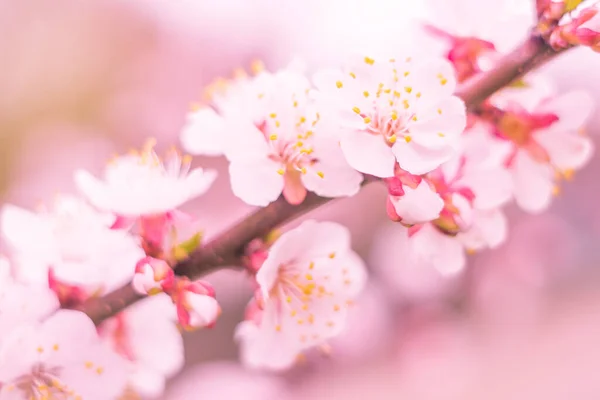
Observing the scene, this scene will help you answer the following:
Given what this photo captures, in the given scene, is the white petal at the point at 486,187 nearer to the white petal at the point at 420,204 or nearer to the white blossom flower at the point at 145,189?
the white petal at the point at 420,204

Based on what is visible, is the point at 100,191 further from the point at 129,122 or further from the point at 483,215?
the point at 129,122

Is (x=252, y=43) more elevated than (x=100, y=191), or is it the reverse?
(x=100, y=191)

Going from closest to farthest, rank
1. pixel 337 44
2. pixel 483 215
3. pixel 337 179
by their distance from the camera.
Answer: pixel 337 179
pixel 483 215
pixel 337 44

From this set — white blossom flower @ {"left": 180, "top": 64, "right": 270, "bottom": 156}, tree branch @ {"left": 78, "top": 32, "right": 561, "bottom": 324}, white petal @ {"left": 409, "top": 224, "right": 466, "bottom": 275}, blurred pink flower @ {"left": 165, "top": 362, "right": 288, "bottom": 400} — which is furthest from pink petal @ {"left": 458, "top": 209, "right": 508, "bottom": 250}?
blurred pink flower @ {"left": 165, "top": 362, "right": 288, "bottom": 400}

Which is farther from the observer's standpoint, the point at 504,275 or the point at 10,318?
the point at 504,275

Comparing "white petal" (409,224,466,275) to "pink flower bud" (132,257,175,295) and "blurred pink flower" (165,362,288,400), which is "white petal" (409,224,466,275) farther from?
"blurred pink flower" (165,362,288,400)

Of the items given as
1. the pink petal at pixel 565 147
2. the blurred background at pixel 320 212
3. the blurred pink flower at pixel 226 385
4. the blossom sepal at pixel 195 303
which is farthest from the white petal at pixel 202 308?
the blurred background at pixel 320 212

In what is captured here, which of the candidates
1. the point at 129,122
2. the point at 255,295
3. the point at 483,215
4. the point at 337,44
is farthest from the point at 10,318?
the point at 337,44
